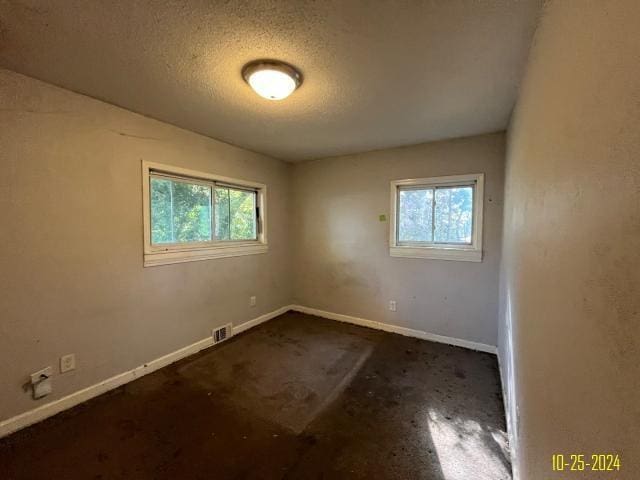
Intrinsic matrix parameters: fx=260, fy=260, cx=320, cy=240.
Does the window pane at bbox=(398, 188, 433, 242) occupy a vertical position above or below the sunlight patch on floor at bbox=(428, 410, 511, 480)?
above

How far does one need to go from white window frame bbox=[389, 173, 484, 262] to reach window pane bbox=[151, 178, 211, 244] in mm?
2215

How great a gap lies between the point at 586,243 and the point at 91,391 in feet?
9.80

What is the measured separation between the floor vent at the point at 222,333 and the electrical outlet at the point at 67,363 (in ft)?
4.00

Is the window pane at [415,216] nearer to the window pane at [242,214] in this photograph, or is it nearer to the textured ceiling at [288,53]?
the textured ceiling at [288,53]

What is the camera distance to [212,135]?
2.80 metres

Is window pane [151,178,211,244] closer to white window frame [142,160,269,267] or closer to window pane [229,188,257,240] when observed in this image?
white window frame [142,160,269,267]

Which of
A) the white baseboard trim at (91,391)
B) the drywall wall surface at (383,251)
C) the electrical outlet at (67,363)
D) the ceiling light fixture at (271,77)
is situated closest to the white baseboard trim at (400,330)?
the drywall wall surface at (383,251)

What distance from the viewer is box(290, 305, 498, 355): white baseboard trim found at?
281 centimetres

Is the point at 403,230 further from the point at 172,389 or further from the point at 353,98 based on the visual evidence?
the point at 172,389

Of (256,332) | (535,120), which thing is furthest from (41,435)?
(535,120)

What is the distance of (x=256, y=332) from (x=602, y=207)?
334 centimetres

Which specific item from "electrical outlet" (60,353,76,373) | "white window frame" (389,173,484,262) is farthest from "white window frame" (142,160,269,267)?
"white window frame" (389,173,484,262)

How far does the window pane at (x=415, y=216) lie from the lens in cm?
309

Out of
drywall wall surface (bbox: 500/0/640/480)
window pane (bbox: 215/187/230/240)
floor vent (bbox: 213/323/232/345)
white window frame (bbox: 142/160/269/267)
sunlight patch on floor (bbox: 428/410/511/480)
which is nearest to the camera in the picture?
drywall wall surface (bbox: 500/0/640/480)
